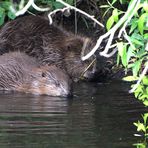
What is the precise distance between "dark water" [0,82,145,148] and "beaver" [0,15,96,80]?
53.2 inches

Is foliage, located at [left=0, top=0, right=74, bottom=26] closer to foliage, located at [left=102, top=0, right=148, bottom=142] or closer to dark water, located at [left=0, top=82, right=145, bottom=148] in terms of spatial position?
dark water, located at [left=0, top=82, right=145, bottom=148]

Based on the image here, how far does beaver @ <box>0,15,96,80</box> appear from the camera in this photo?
33.0 feet

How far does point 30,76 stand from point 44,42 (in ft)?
4.17

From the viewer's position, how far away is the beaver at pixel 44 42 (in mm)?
10047

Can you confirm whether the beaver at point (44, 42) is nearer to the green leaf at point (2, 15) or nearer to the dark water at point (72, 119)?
the green leaf at point (2, 15)

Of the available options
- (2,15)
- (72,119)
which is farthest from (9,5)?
(72,119)

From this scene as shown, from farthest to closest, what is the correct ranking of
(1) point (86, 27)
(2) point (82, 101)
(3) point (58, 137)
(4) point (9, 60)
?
1. (1) point (86, 27)
2. (4) point (9, 60)
3. (2) point (82, 101)
4. (3) point (58, 137)

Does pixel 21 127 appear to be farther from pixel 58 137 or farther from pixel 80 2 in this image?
pixel 80 2

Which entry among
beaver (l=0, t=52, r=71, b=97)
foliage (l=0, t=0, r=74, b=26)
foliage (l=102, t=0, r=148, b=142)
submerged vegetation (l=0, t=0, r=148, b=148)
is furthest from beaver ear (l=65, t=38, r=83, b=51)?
foliage (l=102, t=0, r=148, b=142)

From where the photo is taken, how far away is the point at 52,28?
34.3 feet

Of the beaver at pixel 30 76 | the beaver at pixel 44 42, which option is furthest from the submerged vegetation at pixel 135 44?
the beaver at pixel 44 42

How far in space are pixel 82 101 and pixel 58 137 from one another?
6.86 ft

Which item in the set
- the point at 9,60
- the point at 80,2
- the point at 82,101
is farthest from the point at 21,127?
the point at 80,2

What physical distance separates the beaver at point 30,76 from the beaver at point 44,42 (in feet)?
2.39
